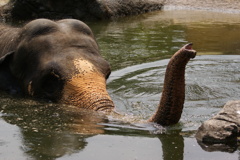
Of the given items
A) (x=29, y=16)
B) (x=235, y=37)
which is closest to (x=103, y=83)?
(x=235, y=37)

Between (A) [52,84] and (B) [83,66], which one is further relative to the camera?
(A) [52,84]

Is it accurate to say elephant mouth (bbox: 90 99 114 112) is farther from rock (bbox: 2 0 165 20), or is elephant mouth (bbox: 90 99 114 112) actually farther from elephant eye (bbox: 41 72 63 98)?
rock (bbox: 2 0 165 20)

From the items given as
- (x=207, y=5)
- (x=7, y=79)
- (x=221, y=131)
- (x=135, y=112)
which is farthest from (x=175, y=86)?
(x=207, y=5)

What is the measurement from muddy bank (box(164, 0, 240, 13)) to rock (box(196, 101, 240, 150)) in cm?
1251

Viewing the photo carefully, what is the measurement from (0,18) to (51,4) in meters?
1.50

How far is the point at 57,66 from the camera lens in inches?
254

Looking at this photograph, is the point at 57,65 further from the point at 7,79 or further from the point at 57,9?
the point at 57,9

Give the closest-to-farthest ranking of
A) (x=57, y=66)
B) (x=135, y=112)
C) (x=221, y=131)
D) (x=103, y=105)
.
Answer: (x=221, y=131) → (x=103, y=105) → (x=135, y=112) → (x=57, y=66)

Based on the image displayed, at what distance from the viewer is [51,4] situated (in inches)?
612

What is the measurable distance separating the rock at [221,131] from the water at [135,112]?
102 mm

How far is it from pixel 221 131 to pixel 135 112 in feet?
5.95

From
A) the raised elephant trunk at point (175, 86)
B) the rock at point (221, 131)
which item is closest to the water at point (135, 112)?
the rock at point (221, 131)

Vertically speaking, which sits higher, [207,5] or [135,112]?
[135,112]

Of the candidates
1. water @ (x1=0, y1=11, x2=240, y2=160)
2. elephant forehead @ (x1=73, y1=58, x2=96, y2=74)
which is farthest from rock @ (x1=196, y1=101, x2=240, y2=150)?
elephant forehead @ (x1=73, y1=58, x2=96, y2=74)
